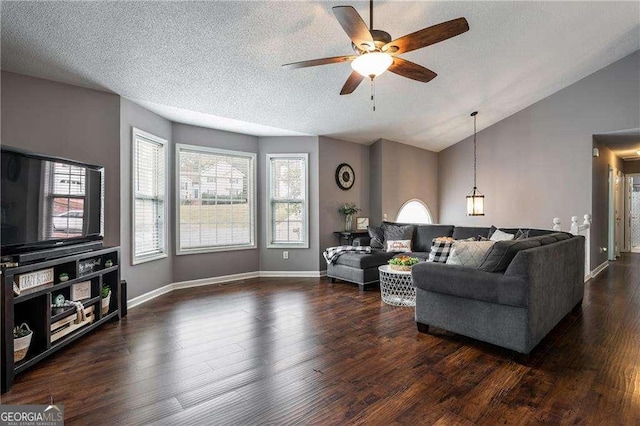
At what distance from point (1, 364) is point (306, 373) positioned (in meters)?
2.00

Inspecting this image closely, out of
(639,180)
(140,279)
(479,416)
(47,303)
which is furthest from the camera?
(639,180)

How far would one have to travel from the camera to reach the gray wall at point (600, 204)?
18.0ft

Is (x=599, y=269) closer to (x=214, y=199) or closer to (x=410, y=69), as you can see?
(x=410, y=69)

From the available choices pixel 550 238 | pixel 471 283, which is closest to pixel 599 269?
pixel 550 238

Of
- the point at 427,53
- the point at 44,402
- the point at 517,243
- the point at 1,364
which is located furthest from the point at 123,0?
the point at 517,243

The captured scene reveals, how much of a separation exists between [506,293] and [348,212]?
12.1 feet

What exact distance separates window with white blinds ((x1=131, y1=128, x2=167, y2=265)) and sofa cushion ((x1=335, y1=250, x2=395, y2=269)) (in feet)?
8.74

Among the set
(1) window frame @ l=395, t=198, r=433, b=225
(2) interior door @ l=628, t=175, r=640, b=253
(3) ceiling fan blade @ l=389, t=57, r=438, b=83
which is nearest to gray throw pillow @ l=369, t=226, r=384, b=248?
(1) window frame @ l=395, t=198, r=433, b=225

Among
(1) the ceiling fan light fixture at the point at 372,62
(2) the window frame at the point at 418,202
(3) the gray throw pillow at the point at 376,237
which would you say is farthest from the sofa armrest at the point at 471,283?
(2) the window frame at the point at 418,202

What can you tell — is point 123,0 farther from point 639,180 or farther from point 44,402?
point 639,180

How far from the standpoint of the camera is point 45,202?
8.49ft

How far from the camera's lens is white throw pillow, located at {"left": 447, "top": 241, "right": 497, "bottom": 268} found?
2785 mm

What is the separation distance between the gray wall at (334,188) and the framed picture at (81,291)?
11.4ft

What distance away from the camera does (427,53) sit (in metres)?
3.79
